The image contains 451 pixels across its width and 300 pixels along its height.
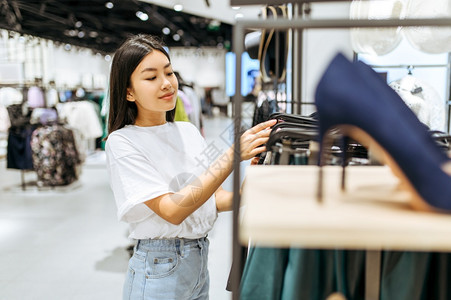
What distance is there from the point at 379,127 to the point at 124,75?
890 millimetres

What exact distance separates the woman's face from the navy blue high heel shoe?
2.37ft

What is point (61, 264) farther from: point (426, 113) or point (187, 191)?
point (426, 113)

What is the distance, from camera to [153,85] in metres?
1.18

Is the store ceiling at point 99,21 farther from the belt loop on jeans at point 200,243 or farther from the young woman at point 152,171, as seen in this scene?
the belt loop on jeans at point 200,243

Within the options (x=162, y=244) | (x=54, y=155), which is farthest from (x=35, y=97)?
(x=162, y=244)

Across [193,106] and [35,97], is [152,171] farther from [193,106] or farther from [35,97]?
[35,97]

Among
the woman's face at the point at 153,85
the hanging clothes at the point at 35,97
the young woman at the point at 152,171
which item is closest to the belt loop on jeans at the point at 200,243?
the young woman at the point at 152,171

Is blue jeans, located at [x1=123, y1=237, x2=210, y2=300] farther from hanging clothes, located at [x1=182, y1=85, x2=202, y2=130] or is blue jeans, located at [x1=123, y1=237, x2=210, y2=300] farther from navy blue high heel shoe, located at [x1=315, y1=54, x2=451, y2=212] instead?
hanging clothes, located at [x1=182, y1=85, x2=202, y2=130]

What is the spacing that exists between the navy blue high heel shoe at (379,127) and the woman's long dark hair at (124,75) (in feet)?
2.59

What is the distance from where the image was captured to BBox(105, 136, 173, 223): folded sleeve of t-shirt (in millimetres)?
1065

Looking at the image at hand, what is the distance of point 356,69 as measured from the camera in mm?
525

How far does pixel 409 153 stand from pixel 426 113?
5.02ft

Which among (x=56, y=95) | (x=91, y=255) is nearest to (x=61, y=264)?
(x=91, y=255)

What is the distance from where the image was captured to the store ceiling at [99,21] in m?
9.82
